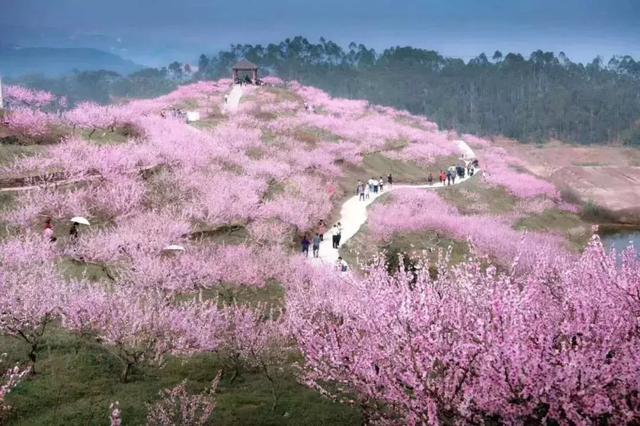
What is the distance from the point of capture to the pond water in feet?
173

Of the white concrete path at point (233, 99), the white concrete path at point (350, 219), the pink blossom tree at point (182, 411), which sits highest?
the white concrete path at point (233, 99)

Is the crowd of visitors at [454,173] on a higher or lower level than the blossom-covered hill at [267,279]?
lower

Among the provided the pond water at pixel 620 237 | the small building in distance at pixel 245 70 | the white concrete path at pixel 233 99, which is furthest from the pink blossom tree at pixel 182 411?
the small building in distance at pixel 245 70

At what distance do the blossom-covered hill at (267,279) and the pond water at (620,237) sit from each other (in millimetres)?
2771

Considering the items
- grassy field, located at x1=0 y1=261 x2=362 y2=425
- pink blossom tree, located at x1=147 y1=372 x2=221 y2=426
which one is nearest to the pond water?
grassy field, located at x1=0 y1=261 x2=362 y2=425

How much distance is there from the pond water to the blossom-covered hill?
2.77 m

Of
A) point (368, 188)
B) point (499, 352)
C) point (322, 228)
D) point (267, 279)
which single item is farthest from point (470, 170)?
point (499, 352)

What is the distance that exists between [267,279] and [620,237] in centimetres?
4177

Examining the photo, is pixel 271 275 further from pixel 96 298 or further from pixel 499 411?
pixel 499 411

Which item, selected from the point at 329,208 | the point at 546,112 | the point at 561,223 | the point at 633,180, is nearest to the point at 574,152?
the point at 633,180

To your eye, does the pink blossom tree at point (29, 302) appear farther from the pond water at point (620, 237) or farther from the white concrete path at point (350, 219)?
the pond water at point (620, 237)

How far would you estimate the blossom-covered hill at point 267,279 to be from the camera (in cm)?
1062

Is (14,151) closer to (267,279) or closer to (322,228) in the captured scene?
(267,279)

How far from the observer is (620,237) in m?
56.3
